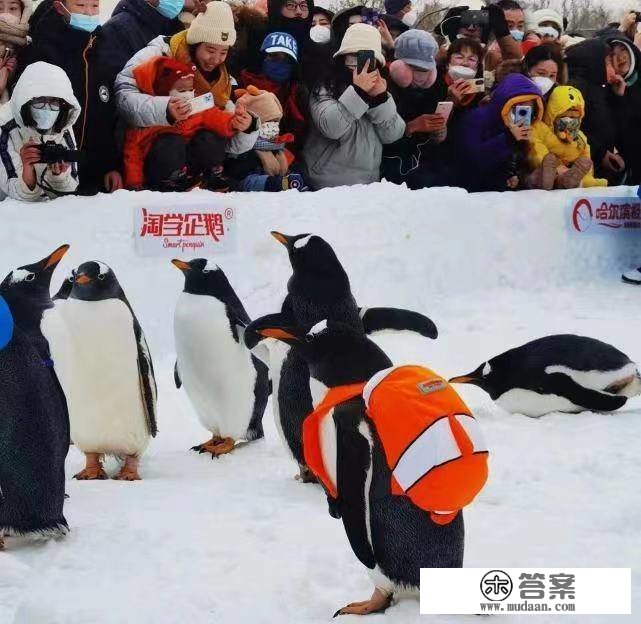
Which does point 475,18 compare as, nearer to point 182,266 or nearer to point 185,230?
point 185,230

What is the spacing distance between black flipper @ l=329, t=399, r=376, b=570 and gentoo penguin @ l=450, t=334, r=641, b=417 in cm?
150

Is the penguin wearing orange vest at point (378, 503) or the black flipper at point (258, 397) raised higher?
the penguin wearing orange vest at point (378, 503)

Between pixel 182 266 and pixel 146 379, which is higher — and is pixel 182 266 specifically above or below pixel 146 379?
above

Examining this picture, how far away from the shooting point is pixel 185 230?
412cm

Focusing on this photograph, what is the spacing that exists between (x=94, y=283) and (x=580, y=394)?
1.59 m

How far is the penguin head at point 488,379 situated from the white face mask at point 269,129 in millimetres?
1908

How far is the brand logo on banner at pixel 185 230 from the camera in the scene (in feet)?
13.3

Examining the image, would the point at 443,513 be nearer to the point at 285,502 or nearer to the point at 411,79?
the point at 285,502

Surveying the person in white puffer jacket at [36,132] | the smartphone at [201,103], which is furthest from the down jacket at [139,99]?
the person in white puffer jacket at [36,132]

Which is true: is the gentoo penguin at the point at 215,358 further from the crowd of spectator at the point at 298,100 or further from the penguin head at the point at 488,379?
the crowd of spectator at the point at 298,100

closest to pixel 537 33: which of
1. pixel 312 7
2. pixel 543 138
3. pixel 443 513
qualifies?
pixel 543 138

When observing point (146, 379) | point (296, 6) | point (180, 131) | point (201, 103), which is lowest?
point (146, 379)

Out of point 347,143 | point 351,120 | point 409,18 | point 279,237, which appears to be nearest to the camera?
point 279,237

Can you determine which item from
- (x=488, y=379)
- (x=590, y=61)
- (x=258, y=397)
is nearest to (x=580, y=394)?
(x=488, y=379)
